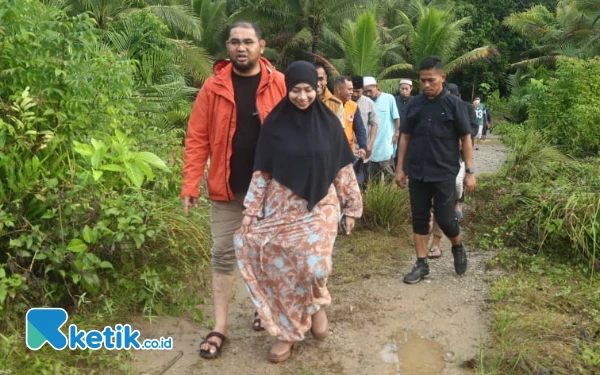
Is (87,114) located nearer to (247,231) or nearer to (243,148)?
(243,148)

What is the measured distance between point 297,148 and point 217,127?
20.8 inches

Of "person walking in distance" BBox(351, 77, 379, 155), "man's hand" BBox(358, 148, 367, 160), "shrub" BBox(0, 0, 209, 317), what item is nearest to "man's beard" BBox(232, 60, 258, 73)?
"shrub" BBox(0, 0, 209, 317)

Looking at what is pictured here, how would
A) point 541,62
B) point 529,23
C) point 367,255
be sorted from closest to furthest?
point 367,255, point 541,62, point 529,23

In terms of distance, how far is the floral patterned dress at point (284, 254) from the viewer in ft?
10.9

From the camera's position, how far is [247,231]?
339cm

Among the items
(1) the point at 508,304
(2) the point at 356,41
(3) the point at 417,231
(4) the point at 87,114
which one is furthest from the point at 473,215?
(2) the point at 356,41

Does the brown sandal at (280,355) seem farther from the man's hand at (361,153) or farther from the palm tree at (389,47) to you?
the palm tree at (389,47)

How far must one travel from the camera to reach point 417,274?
4785 millimetres

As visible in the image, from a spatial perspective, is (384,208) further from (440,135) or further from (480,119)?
(480,119)

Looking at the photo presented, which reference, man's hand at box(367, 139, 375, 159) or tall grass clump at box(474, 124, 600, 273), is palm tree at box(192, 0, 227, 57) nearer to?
man's hand at box(367, 139, 375, 159)

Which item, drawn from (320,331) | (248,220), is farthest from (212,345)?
(248,220)

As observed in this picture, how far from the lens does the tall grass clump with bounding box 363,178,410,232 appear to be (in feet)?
20.3

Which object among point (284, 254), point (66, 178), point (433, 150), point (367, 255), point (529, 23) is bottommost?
point (367, 255)

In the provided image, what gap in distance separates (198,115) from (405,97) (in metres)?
5.03
